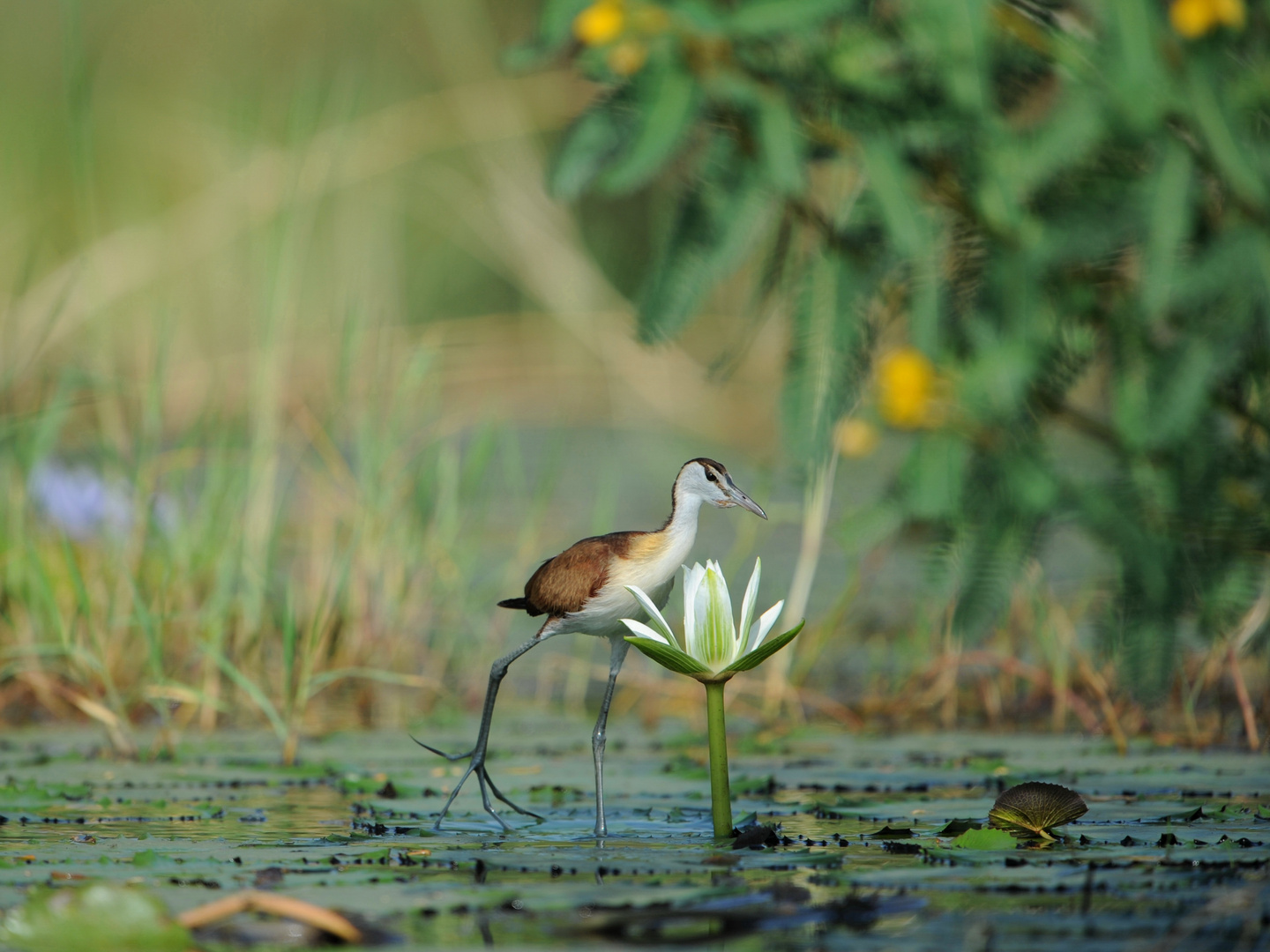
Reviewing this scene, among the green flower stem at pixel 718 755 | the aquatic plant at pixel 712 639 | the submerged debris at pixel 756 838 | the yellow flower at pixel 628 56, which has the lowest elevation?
the submerged debris at pixel 756 838

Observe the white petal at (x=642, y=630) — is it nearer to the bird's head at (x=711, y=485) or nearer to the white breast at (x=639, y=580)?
the white breast at (x=639, y=580)

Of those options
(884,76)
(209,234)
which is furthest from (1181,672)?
(209,234)

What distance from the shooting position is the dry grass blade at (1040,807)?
2.41 metres

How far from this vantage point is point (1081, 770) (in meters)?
3.22

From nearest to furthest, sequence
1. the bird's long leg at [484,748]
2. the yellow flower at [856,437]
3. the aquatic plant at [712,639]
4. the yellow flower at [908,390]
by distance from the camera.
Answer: the aquatic plant at [712,639]
the bird's long leg at [484,748]
the yellow flower at [908,390]
the yellow flower at [856,437]

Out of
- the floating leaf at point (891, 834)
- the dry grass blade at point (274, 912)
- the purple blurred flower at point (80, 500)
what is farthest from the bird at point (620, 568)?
the purple blurred flower at point (80, 500)

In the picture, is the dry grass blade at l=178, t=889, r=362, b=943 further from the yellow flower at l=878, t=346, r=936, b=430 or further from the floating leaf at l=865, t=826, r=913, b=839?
the yellow flower at l=878, t=346, r=936, b=430

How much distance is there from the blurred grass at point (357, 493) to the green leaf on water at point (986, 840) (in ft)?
4.30

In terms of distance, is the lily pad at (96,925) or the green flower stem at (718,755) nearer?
the lily pad at (96,925)

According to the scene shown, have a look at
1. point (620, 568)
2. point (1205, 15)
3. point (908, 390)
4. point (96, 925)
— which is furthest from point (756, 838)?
point (1205, 15)

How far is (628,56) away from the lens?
3.55 m

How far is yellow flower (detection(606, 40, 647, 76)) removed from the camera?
3.52 metres

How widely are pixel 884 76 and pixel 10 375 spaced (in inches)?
93.9

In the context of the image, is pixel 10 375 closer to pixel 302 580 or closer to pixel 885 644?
pixel 302 580
